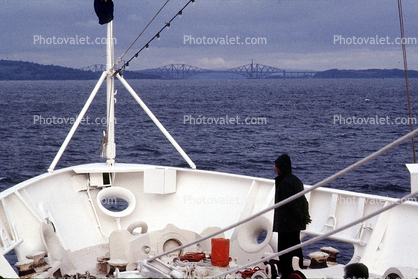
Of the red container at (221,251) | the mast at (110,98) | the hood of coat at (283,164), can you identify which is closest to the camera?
the hood of coat at (283,164)

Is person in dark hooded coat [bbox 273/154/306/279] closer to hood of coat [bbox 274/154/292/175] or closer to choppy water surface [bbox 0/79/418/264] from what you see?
hood of coat [bbox 274/154/292/175]

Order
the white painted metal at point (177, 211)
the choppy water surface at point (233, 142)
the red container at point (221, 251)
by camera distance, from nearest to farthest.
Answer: the red container at point (221, 251), the white painted metal at point (177, 211), the choppy water surface at point (233, 142)

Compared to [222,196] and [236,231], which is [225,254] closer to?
[236,231]

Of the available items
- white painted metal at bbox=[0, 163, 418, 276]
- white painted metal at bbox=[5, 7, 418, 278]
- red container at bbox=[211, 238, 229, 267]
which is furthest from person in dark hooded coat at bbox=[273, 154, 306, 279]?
white painted metal at bbox=[0, 163, 418, 276]

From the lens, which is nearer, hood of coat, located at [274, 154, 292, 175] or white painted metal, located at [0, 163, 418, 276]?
hood of coat, located at [274, 154, 292, 175]

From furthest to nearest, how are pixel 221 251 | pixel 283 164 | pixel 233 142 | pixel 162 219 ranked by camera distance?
pixel 233 142
pixel 162 219
pixel 221 251
pixel 283 164

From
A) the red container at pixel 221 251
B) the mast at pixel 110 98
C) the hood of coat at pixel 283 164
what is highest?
the mast at pixel 110 98

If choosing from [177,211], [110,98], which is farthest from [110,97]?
[177,211]

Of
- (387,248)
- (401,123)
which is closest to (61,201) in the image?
(387,248)

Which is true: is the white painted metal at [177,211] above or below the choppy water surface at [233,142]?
below

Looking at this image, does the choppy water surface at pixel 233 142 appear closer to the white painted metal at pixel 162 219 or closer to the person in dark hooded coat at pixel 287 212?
the white painted metal at pixel 162 219

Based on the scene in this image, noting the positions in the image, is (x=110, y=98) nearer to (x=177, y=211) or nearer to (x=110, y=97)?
(x=110, y=97)

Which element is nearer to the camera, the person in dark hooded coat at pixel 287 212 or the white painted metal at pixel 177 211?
the person in dark hooded coat at pixel 287 212

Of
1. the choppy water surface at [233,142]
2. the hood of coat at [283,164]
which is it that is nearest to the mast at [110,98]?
the hood of coat at [283,164]
